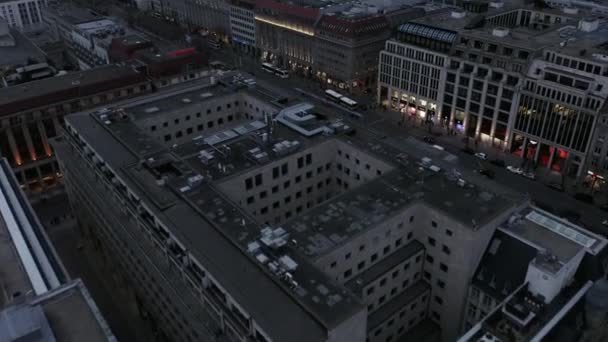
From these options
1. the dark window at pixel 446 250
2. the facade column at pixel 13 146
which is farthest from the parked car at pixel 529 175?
the facade column at pixel 13 146

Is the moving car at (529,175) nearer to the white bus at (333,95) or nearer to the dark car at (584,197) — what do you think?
the dark car at (584,197)

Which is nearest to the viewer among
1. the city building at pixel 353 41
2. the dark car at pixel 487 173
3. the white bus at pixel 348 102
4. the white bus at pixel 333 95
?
the dark car at pixel 487 173

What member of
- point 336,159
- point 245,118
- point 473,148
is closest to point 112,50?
point 245,118

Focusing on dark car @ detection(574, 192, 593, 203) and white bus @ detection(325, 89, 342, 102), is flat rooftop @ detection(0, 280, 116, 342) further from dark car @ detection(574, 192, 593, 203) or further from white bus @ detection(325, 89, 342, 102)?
white bus @ detection(325, 89, 342, 102)

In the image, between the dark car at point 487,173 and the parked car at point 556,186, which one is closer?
the parked car at point 556,186

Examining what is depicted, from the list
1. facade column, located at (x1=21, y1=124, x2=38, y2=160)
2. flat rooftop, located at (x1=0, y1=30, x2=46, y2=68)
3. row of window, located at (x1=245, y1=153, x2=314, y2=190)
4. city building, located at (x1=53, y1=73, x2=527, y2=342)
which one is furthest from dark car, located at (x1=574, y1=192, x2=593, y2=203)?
flat rooftop, located at (x1=0, y1=30, x2=46, y2=68)

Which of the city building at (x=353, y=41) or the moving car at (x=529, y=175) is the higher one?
the city building at (x=353, y=41)

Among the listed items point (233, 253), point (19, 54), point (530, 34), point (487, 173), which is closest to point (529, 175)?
point (487, 173)
